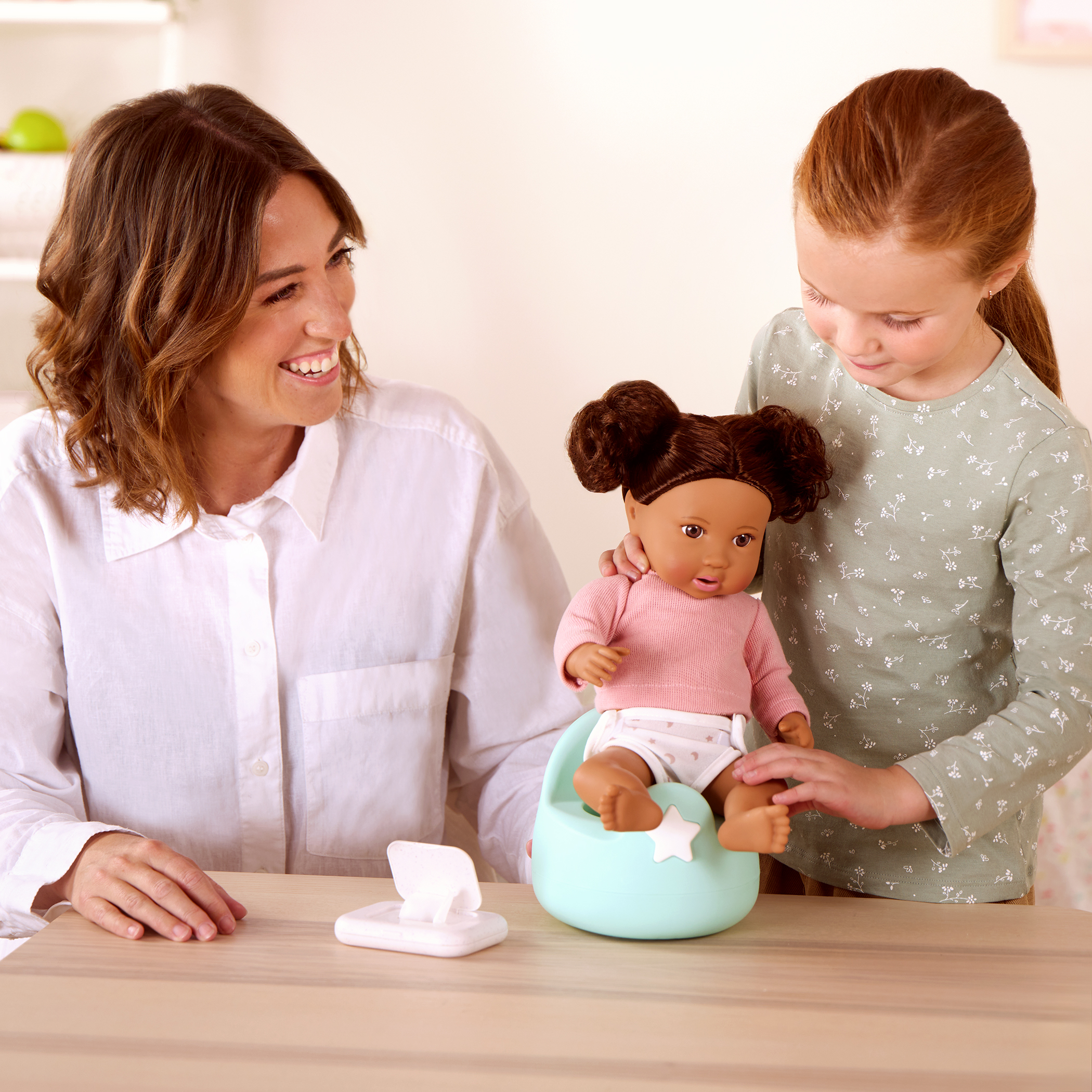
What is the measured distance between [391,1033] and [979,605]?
581 mm

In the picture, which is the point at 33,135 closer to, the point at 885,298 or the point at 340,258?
the point at 340,258

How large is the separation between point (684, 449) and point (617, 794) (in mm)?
282

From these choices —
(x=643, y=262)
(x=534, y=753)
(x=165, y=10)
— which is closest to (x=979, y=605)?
(x=534, y=753)

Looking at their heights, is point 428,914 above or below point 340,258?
below

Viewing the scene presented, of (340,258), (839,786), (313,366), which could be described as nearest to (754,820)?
(839,786)

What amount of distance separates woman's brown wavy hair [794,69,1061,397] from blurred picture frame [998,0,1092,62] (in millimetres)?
1181

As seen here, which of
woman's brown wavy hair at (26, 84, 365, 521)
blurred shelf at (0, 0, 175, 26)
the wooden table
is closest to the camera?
the wooden table

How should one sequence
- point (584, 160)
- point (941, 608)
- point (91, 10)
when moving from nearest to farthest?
point (941, 608) → point (91, 10) → point (584, 160)

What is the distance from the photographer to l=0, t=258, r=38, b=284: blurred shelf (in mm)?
1826

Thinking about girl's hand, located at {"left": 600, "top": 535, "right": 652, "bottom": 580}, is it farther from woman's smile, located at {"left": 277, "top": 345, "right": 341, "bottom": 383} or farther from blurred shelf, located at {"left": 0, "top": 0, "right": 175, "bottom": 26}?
blurred shelf, located at {"left": 0, "top": 0, "right": 175, "bottom": 26}

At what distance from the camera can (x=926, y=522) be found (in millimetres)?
948

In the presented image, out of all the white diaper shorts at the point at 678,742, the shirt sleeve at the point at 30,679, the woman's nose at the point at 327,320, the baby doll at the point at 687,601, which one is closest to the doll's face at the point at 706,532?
the baby doll at the point at 687,601

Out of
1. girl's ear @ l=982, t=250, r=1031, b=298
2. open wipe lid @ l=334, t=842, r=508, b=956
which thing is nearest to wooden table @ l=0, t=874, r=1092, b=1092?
open wipe lid @ l=334, t=842, r=508, b=956

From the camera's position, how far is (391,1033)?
2.35ft
